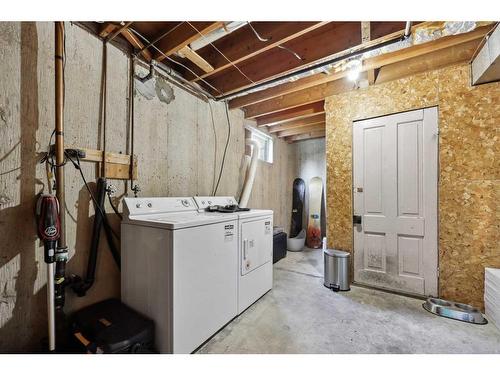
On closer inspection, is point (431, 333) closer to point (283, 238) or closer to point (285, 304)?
point (285, 304)

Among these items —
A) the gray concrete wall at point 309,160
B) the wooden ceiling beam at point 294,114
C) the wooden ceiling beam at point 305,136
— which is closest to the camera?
the wooden ceiling beam at point 294,114

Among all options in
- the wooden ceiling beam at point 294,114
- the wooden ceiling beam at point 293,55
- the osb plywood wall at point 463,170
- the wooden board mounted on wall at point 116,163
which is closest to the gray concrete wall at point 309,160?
the wooden ceiling beam at point 294,114

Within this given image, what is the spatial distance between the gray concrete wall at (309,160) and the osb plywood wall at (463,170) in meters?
2.53

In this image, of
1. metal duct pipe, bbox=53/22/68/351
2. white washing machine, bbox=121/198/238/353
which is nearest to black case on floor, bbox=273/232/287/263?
white washing machine, bbox=121/198/238/353

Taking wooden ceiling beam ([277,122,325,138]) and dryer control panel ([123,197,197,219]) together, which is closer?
dryer control panel ([123,197,197,219])

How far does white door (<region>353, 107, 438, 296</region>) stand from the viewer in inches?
90.4

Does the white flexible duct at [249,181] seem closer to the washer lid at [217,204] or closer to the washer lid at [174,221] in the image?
the washer lid at [217,204]

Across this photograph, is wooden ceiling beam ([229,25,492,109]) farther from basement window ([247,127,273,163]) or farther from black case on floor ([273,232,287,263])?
black case on floor ([273,232,287,263])

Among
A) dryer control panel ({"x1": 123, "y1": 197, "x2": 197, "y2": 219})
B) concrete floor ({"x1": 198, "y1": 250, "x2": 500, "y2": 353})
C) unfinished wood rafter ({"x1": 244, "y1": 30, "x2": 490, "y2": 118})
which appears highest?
unfinished wood rafter ({"x1": 244, "y1": 30, "x2": 490, "y2": 118})

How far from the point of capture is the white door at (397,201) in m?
2.29

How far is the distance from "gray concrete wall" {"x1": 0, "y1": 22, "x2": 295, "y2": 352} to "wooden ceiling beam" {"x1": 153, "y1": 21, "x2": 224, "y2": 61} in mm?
375

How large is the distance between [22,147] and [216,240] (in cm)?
139

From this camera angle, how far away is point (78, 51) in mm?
1588
